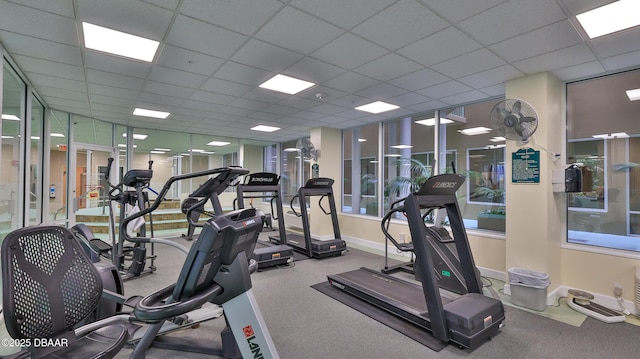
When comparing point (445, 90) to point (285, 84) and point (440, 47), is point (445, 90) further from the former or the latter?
point (285, 84)

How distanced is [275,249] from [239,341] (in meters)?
3.38

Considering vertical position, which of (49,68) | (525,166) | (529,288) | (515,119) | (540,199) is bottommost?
(529,288)

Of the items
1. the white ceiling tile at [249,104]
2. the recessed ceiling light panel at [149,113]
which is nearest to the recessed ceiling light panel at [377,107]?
the white ceiling tile at [249,104]

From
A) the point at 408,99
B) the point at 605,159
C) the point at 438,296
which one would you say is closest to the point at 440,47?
the point at 408,99

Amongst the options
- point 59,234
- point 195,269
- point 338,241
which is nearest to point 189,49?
point 59,234

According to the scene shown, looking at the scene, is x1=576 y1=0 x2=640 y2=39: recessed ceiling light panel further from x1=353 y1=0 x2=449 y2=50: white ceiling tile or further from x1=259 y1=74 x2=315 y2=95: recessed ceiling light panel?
x1=259 y1=74 x2=315 y2=95: recessed ceiling light panel

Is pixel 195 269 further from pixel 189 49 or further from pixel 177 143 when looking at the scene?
pixel 177 143

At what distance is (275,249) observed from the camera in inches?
191

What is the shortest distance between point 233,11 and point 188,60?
1.20 meters

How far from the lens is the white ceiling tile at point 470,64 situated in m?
3.05

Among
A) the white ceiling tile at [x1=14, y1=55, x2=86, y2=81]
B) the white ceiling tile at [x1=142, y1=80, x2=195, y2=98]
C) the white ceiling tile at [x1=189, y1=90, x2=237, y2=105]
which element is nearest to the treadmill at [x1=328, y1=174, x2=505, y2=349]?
the white ceiling tile at [x1=189, y1=90, x2=237, y2=105]

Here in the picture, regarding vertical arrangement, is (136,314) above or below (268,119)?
below

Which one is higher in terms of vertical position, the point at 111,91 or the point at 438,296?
the point at 111,91

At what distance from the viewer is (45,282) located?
1.49m
